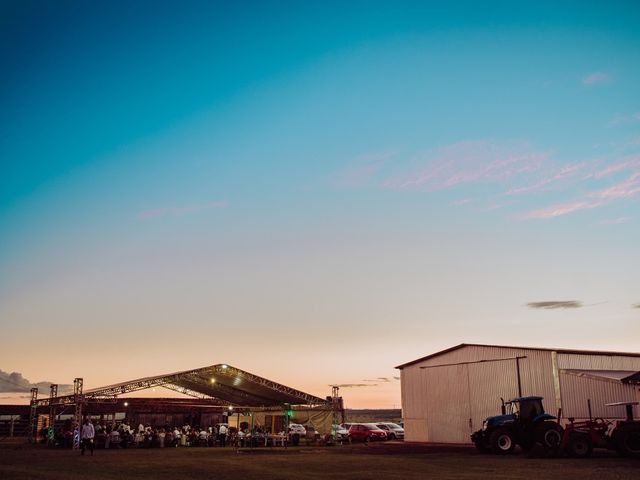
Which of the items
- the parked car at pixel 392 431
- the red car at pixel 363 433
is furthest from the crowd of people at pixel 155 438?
the parked car at pixel 392 431

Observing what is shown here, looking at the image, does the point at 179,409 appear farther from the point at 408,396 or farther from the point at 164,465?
the point at 164,465

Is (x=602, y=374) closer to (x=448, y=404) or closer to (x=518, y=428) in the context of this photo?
(x=448, y=404)

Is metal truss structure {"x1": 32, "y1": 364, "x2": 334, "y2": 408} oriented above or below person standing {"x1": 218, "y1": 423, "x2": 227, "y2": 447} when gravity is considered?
above

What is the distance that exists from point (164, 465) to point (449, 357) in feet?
66.1

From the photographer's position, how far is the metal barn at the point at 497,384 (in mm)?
27844

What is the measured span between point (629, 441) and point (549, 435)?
2723 mm

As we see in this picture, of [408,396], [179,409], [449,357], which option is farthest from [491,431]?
[179,409]

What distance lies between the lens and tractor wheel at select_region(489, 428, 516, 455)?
22531 mm

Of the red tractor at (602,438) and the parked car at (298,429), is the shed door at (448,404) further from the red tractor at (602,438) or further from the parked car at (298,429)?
the red tractor at (602,438)

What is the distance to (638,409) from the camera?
85.8 feet

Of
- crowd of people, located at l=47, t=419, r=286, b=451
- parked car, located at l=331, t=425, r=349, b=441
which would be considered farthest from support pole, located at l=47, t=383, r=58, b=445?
parked car, located at l=331, t=425, r=349, b=441

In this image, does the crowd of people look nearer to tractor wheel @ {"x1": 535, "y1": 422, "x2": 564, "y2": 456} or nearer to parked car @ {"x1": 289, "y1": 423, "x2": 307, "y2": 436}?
parked car @ {"x1": 289, "y1": 423, "x2": 307, "y2": 436}

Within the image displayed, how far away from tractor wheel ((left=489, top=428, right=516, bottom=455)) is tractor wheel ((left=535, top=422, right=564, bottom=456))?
1242mm

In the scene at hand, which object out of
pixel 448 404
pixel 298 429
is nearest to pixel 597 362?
pixel 448 404
